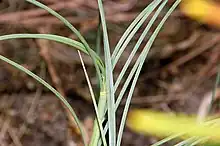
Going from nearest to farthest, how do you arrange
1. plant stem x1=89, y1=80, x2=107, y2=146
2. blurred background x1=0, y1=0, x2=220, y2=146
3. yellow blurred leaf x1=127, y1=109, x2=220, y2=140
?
1. yellow blurred leaf x1=127, y1=109, x2=220, y2=140
2. plant stem x1=89, y1=80, x2=107, y2=146
3. blurred background x1=0, y1=0, x2=220, y2=146

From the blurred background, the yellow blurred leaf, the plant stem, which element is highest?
the blurred background

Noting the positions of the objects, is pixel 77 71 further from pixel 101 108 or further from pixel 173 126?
pixel 173 126

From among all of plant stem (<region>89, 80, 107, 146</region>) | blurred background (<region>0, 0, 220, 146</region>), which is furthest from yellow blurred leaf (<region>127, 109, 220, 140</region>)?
blurred background (<region>0, 0, 220, 146</region>)

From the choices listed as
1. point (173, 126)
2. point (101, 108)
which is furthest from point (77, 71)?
point (173, 126)

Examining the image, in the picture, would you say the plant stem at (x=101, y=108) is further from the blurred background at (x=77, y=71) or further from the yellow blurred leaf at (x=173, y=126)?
the blurred background at (x=77, y=71)

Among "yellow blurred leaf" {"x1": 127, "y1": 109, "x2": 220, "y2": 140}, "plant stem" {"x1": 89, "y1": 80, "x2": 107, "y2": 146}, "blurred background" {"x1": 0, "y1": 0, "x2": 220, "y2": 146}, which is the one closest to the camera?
"yellow blurred leaf" {"x1": 127, "y1": 109, "x2": 220, "y2": 140}

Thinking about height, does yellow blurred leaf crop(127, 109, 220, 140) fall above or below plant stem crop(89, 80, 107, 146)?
below

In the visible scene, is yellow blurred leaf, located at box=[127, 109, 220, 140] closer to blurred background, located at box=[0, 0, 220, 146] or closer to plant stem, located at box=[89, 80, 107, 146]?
plant stem, located at box=[89, 80, 107, 146]

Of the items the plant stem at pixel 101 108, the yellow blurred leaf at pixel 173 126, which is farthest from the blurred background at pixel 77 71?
the yellow blurred leaf at pixel 173 126

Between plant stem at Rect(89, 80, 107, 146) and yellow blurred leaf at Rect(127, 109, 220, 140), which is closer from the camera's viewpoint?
yellow blurred leaf at Rect(127, 109, 220, 140)
